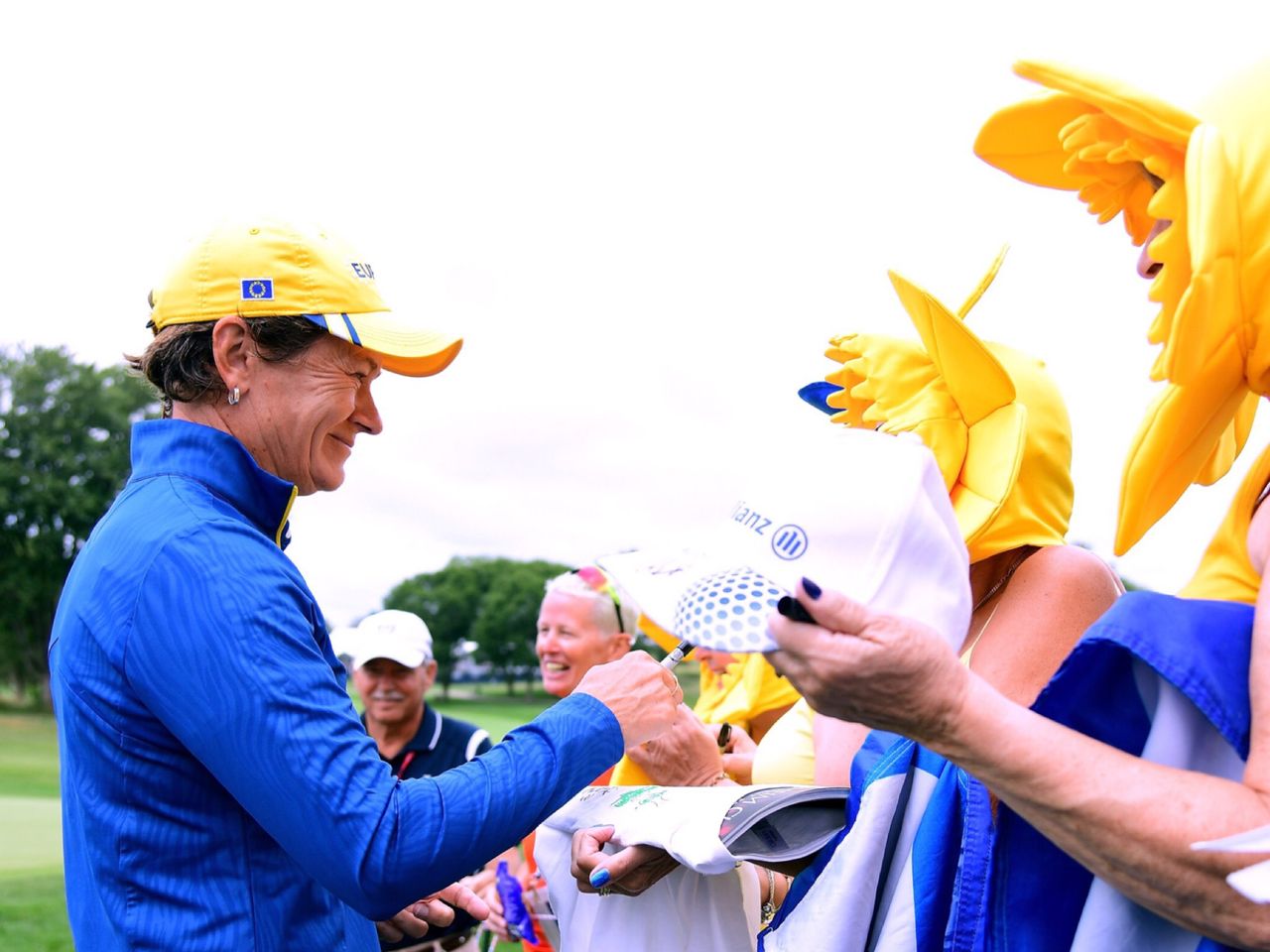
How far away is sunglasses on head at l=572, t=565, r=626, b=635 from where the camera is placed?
496cm

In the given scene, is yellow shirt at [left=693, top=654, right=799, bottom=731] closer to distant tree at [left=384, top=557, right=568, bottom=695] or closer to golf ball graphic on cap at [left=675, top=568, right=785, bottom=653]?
golf ball graphic on cap at [left=675, top=568, right=785, bottom=653]

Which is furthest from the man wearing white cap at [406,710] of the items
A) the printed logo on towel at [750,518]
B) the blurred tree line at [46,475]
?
the blurred tree line at [46,475]

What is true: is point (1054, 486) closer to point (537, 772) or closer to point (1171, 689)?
point (1171, 689)

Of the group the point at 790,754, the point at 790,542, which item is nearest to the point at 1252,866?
the point at 790,542

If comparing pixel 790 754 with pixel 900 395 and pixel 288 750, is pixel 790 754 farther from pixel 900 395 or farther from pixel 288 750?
pixel 288 750

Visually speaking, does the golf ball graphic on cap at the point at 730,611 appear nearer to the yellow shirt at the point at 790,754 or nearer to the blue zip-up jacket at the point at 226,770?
the blue zip-up jacket at the point at 226,770

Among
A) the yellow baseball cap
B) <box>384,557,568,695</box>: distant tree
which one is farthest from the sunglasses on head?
<box>384,557,568,695</box>: distant tree

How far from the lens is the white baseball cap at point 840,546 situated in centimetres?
139

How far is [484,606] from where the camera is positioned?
2864 inches

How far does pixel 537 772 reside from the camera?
5.74ft

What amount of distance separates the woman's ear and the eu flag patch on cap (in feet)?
0.15

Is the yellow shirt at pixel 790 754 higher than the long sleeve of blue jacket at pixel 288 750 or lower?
lower

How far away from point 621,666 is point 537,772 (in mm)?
313

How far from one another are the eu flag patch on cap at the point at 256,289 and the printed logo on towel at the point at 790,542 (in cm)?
108
